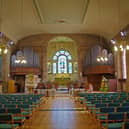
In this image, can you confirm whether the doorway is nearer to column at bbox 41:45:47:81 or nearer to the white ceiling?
column at bbox 41:45:47:81

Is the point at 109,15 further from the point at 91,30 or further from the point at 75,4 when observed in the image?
the point at 91,30

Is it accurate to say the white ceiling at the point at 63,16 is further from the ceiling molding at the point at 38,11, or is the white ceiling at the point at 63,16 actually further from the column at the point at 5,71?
the column at the point at 5,71

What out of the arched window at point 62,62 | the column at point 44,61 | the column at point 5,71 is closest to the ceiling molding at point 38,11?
the column at point 5,71

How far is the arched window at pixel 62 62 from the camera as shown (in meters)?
25.1

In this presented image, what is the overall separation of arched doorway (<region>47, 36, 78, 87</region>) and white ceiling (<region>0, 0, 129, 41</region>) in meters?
6.27

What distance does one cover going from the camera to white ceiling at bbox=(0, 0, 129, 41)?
38.1 ft

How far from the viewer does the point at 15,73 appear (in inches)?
770

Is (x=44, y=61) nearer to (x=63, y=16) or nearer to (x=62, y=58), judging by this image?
(x=62, y=58)

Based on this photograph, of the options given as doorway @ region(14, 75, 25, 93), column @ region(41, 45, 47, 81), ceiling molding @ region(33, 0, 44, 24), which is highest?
ceiling molding @ region(33, 0, 44, 24)

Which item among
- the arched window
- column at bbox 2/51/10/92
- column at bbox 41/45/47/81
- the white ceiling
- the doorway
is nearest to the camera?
the white ceiling

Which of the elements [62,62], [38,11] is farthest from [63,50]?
[38,11]

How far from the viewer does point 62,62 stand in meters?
25.2

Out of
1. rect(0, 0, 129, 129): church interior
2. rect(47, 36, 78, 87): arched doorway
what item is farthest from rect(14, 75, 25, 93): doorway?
rect(47, 36, 78, 87): arched doorway

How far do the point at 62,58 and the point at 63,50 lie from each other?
3.34ft
